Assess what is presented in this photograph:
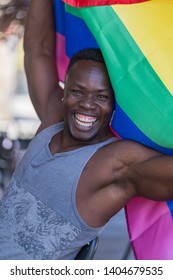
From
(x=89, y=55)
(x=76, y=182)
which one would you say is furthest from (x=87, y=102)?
(x=76, y=182)

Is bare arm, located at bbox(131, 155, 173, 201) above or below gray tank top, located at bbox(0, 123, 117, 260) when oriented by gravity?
above

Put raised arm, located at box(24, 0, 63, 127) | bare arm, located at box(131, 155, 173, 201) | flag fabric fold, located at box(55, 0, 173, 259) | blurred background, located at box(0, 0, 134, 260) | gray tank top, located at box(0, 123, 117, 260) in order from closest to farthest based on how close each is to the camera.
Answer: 1. bare arm, located at box(131, 155, 173, 201)
2. flag fabric fold, located at box(55, 0, 173, 259)
3. gray tank top, located at box(0, 123, 117, 260)
4. raised arm, located at box(24, 0, 63, 127)
5. blurred background, located at box(0, 0, 134, 260)

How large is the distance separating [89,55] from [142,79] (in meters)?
0.26

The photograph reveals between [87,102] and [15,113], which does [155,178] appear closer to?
[87,102]

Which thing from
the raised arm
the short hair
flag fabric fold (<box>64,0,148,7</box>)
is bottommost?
the raised arm

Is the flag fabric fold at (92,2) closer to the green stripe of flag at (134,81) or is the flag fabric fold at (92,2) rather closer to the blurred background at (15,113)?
the green stripe of flag at (134,81)

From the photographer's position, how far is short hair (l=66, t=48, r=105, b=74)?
8.50 feet

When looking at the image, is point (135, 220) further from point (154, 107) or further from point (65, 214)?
point (154, 107)

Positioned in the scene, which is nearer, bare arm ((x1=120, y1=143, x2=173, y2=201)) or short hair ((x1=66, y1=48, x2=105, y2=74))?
bare arm ((x1=120, y1=143, x2=173, y2=201))

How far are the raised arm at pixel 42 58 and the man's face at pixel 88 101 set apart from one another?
293mm

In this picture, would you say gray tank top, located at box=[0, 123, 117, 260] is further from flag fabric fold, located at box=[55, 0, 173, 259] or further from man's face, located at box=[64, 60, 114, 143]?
flag fabric fold, located at box=[55, 0, 173, 259]

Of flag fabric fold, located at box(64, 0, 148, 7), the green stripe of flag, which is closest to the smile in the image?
the green stripe of flag

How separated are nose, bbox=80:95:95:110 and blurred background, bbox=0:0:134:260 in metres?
2.11
